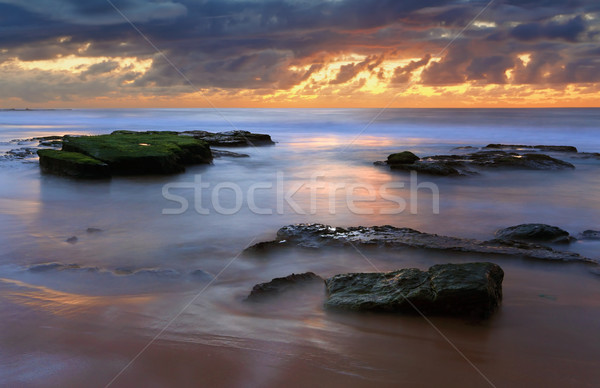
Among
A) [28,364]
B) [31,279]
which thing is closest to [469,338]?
[28,364]

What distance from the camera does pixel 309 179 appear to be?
13625 millimetres

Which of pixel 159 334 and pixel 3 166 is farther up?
pixel 3 166

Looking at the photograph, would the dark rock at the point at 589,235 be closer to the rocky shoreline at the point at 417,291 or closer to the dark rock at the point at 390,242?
the dark rock at the point at 390,242

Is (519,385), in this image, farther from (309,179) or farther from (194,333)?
(309,179)

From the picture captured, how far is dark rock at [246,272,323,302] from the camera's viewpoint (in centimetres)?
435

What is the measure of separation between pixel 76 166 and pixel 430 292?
10.4m

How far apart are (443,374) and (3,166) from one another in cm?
1519

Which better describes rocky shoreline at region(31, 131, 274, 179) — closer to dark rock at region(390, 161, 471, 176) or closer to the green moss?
the green moss

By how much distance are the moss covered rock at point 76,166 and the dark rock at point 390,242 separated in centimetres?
716

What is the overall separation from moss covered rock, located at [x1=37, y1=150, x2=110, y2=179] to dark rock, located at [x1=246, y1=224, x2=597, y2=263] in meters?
7.16

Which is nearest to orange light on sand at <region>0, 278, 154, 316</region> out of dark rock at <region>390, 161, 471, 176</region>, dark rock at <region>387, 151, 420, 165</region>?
dark rock at <region>390, 161, 471, 176</region>

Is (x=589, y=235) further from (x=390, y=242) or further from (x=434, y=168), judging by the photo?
(x=434, y=168)

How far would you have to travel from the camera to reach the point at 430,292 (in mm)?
3930

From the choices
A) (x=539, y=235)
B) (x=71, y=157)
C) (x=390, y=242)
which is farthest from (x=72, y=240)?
(x=539, y=235)
